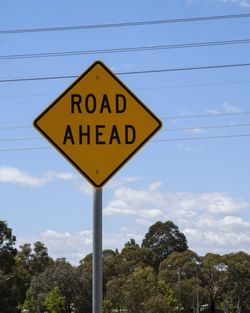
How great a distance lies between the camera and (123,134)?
5.40 m

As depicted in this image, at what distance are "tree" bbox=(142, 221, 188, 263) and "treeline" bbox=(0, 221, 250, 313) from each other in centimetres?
1655

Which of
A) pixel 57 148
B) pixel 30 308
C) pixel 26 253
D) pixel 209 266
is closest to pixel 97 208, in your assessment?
pixel 57 148

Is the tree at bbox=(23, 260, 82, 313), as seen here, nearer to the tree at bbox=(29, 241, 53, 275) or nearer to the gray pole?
the tree at bbox=(29, 241, 53, 275)

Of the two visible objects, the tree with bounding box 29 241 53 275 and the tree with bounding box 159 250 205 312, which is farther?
the tree with bounding box 29 241 53 275

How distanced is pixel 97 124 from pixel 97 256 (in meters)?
1.05

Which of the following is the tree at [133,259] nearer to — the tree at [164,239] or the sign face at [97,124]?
the tree at [164,239]

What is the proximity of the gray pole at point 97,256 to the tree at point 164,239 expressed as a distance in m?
101

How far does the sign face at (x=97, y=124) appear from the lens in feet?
17.6

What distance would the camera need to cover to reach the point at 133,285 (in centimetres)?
6856

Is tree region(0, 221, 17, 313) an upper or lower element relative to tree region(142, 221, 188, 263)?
lower

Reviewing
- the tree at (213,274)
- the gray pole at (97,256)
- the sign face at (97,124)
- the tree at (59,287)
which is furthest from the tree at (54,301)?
the gray pole at (97,256)

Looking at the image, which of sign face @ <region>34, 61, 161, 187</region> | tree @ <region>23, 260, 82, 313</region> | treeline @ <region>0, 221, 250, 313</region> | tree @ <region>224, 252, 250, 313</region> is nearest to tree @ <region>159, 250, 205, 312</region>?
treeline @ <region>0, 221, 250, 313</region>

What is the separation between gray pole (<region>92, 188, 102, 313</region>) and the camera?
16.4 feet

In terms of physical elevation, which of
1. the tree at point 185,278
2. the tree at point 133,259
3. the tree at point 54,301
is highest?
the tree at point 133,259
